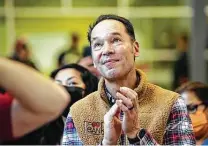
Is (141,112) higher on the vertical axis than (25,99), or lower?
lower

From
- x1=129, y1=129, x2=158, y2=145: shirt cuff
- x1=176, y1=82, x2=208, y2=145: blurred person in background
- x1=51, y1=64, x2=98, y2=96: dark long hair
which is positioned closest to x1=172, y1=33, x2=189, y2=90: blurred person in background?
x1=51, y1=64, x2=98, y2=96: dark long hair

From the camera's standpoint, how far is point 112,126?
2422 millimetres

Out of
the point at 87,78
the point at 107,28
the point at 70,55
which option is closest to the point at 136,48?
the point at 107,28

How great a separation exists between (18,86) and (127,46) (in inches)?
42.7

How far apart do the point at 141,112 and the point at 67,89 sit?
44.5 inches

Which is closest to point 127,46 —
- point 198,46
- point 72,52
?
point 198,46

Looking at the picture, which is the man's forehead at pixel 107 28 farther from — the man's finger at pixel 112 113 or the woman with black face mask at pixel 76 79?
the woman with black face mask at pixel 76 79

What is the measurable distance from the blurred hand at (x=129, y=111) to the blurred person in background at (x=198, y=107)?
1.04m

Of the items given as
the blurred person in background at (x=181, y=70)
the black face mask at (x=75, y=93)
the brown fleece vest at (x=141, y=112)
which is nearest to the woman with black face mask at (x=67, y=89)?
the black face mask at (x=75, y=93)

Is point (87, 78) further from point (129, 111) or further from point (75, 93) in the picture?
point (129, 111)

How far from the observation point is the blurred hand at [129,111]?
2406 millimetres

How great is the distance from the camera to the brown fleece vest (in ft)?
8.70

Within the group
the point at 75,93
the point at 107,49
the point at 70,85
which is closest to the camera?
the point at 107,49

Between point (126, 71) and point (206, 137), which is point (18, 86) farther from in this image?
point (206, 137)
